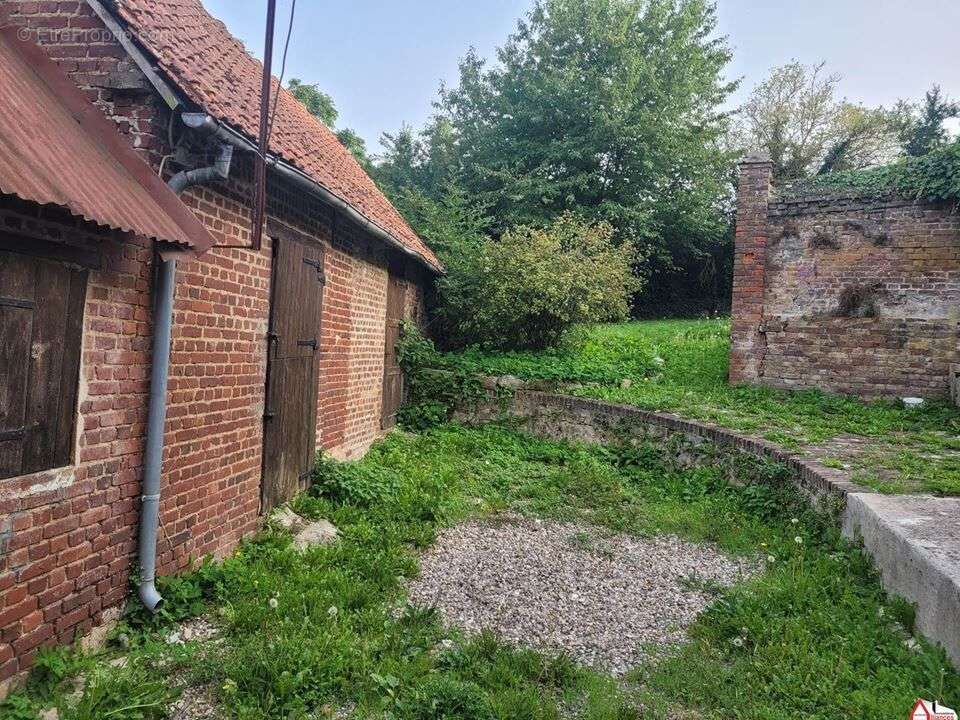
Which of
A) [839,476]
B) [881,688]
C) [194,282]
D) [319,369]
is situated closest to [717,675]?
[881,688]

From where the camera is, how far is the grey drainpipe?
12.1ft

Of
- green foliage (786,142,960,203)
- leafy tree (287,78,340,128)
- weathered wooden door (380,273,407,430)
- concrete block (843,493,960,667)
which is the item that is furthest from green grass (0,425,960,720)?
leafy tree (287,78,340,128)

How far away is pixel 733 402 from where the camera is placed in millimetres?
9469

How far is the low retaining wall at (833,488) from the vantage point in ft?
11.0

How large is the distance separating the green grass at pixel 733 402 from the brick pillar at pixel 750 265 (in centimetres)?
59

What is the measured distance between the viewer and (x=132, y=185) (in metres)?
3.35

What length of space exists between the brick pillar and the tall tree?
23.9 feet

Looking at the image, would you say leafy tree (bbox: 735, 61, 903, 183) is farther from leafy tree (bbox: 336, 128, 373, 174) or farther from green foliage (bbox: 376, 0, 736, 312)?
leafy tree (bbox: 336, 128, 373, 174)

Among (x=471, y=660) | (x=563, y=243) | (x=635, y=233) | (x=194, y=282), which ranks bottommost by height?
(x=471, y=660)

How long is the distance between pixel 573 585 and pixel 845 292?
7.84 m

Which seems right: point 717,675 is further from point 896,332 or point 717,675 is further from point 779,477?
point 896,332

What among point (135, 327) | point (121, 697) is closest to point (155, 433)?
point (135, 327)

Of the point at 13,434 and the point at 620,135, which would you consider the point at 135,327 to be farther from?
the point at 620,135

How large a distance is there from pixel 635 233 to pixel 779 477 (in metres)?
13.4
